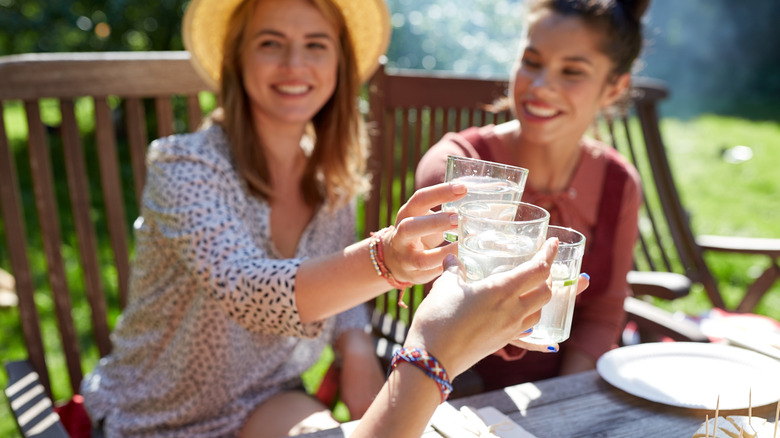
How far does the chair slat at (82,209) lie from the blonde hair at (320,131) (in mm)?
441

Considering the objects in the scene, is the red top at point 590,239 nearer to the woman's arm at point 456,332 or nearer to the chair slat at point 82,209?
the chair slat at point 82,209

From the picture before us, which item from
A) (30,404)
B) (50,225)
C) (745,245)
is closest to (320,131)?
(50,225)

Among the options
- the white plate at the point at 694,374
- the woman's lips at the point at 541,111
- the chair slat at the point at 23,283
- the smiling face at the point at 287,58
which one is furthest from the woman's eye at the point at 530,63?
the chair slat at the point at 23,283

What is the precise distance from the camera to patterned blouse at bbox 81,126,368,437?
1.94 meters

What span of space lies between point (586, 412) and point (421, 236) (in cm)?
56

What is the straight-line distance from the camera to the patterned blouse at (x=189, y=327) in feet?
6.36

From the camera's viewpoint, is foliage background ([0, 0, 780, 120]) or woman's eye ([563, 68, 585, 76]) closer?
woman's eye ([563, 68, 585, 76])

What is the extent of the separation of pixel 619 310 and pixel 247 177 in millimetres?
1268

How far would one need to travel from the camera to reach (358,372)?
2.35 metres

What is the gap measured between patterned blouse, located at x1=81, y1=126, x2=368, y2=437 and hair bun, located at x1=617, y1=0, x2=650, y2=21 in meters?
1.28

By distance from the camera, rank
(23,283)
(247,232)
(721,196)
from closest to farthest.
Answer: (247,232), (23,283), (721,196)

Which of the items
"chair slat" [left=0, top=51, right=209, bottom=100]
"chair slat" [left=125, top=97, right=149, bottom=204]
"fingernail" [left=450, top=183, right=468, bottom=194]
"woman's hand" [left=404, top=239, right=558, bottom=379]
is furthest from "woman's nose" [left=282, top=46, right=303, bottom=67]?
"woman's hand" [left=404, top=239, right=558, bottom=379]

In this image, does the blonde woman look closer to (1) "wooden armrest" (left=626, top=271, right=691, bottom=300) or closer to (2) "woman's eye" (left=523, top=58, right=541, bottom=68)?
(2) "woman's eye" (left=523, top=58, right=541, bottom=68)

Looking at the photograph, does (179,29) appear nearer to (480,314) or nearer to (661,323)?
(661,323)
